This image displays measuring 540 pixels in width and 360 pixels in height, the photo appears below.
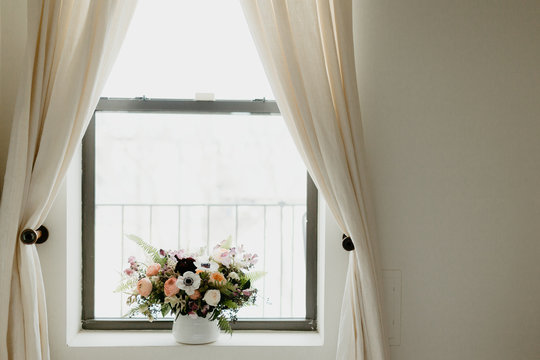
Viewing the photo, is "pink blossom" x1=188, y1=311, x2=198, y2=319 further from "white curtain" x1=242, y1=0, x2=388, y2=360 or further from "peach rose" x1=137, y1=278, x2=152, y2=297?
"white curtain" x1=242, y1=0, x2=388, y2=360

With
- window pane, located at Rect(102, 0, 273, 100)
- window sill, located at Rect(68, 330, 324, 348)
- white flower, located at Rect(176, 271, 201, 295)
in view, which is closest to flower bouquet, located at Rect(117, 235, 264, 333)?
white flower, located at Rect(176, 271, 201, 295)

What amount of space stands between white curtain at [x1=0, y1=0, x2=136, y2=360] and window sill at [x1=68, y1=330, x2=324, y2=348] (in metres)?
0.25

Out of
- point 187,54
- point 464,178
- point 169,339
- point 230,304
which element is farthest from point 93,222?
point 464,178

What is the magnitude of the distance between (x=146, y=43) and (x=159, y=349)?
141 centimetres

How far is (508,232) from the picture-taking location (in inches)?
77.1

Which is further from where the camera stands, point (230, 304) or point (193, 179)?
point (193, 179)

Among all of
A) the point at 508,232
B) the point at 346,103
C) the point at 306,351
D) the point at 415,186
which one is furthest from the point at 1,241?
the point at 508,232

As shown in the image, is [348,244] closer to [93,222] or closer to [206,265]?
[206,265]

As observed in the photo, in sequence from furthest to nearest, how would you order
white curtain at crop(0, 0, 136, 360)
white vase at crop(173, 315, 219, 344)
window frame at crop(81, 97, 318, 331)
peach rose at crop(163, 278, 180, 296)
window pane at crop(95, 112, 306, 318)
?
1. window pane at crop(95, 112, 306, 318)
2. window frame at crop(81, 97, 318, 331)
3. white vase at crop(173, 315, 219, 344)
4. peach rose at crop(163, 278, 180, 296)
5. white curtain at crop(0, 0, 136, 360)

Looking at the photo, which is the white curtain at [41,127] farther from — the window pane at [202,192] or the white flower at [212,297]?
the white flower at [212,297]

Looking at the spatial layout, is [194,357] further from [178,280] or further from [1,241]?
[1,241]

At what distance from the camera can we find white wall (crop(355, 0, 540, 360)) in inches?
76.4

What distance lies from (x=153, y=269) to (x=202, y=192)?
86 cm

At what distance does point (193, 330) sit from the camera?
1.93 m
